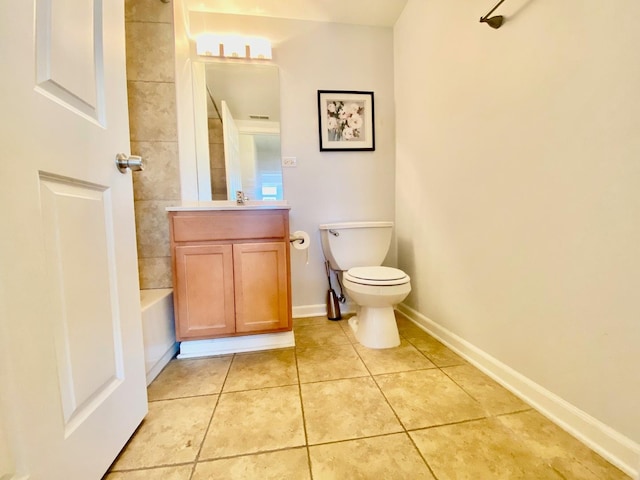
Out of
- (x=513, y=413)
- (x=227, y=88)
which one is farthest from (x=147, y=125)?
(x=513, y=413)

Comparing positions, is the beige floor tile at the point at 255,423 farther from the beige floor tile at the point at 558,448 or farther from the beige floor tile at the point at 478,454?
the beige floor tile at the point at 558,448

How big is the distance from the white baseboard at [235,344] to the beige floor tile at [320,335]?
93 millimetres

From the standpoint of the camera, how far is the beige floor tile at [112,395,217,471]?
82 centimetres

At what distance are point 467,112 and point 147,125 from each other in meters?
1.71

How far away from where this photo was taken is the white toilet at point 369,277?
4.68 ft

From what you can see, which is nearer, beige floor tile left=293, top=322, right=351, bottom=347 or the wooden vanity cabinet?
the wooden vanity cabinet

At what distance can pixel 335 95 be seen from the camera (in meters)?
1.97

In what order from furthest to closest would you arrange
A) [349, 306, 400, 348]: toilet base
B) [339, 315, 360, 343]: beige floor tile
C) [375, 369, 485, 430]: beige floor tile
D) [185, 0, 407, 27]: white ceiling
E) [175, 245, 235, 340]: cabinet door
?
[185, 0, 407, 27]: white ceiling
[339, 315, 360, 343]: beige floor tile
[349, 306, 400, 348]: toilet base
[175, 245, 235, 340]: cabinet door
[375, 369, 485, 430]: beige floor tile

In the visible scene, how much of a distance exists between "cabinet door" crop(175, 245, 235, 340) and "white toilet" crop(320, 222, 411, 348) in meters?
0.66

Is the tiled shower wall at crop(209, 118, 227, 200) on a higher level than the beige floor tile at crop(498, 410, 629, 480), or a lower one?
higher

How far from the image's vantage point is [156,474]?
2.54ft

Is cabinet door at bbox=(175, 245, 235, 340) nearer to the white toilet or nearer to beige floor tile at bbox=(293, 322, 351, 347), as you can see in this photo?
beige floor tile at bbox=(293, 322, 351, 347)

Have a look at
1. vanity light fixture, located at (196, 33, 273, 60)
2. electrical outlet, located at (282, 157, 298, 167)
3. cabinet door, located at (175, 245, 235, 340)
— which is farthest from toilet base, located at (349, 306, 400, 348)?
vanity light fixture, located at (196, 33, 273, 60)

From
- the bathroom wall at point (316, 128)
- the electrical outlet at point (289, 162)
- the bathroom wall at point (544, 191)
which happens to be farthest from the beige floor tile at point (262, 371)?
the electrical outlet at point (289, 162)
